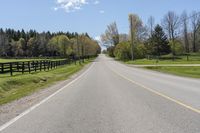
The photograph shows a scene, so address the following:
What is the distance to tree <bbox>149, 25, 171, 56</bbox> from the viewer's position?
122m

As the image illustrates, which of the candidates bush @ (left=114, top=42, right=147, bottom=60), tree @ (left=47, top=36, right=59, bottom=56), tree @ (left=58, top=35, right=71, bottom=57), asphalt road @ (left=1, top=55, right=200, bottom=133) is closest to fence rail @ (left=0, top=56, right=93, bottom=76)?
asphalt road @ (left=1, top=55, right=200, bottom=133)

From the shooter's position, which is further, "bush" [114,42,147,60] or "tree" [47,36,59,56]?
"tree" [47,36,59,56]

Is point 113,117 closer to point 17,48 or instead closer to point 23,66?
point 23,66

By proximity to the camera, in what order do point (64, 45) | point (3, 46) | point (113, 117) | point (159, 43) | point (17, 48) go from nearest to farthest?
point (113, 117)
point (159, 43)
point (64, 45)
point (3, 46)
point (17, 48)

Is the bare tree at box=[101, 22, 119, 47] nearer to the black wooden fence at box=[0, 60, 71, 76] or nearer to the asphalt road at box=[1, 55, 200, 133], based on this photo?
the black wooden fence at box=[0, 60, 71, 76]

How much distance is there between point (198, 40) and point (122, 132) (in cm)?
13565

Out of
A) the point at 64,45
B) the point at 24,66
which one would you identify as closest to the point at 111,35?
the point at 64,45

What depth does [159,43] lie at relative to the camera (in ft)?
399

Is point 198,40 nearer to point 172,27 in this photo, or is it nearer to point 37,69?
point 172,27

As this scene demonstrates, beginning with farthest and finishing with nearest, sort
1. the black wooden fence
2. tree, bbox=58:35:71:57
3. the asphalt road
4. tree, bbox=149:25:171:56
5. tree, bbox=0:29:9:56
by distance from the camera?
tree, bbox=0:29:9:56 < tree, bbox=58:35:71:57 < tree, bbox=149:25:171:56 < the black wooden fence < the asphalt road

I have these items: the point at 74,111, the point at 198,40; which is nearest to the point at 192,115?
the point at 74,111

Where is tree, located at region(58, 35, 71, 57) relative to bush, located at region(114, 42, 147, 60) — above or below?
above

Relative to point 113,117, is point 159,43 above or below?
above

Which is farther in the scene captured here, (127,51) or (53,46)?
(53,46)
